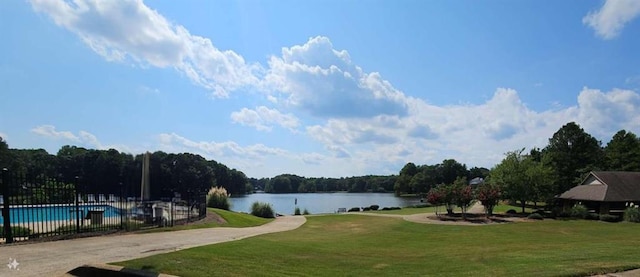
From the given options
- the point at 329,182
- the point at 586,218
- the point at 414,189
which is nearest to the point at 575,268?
the point at 586,218

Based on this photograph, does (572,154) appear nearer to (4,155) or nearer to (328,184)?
(4,155)

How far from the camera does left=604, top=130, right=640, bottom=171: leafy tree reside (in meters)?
59.3

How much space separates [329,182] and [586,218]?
515ft

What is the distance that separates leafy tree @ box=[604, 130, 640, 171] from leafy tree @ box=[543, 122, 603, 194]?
2105 millimetres

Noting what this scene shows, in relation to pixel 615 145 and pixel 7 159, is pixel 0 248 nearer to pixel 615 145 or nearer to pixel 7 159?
pixel 615 145

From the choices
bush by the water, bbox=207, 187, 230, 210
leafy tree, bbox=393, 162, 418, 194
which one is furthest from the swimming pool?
leafy tree, bbox=393, 162, 418, 194

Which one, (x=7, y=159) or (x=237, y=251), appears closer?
(x=237, y=251)

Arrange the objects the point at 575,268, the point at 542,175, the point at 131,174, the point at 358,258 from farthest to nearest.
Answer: the point at 131,174 → the point at 542,175 → the point at 358,258 → the point at 575,268

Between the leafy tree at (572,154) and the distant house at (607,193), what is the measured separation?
19271 millimetres

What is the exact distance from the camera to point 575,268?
797 centimetres

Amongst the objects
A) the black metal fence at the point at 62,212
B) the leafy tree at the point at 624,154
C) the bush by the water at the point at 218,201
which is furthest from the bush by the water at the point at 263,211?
the leafy tree at the point at 624,154

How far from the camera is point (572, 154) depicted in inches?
2586

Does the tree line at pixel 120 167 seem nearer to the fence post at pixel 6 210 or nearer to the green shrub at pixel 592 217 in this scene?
the green shrub at pixel 592 217

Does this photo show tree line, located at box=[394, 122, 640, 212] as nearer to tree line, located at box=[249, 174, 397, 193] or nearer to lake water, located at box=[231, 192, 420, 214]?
lake water, located at box=[231, 192, 420, 214]
